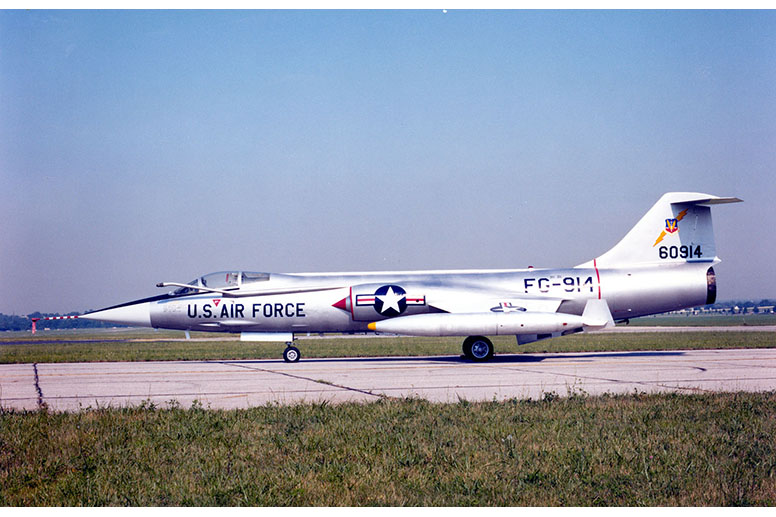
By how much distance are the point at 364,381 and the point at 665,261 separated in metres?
12.8

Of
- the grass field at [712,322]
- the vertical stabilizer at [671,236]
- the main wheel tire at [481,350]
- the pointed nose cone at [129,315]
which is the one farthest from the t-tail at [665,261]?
the grass field at [712,322]

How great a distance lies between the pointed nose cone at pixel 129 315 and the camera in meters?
22.0

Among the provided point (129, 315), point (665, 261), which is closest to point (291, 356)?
point (129, 315)

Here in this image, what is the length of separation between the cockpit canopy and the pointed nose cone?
112 centimetres

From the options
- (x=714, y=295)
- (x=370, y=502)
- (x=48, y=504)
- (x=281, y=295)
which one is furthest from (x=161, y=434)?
(x=714, y=295)

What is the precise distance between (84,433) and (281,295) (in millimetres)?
14236

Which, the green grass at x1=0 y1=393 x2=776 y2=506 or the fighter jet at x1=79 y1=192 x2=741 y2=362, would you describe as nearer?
the green grass at x1=0 y1=393 x2=776 y2=506

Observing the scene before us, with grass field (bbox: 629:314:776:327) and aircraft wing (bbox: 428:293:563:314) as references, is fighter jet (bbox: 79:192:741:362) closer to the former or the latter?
aircraft wing (bbox: 428:293:563:314)

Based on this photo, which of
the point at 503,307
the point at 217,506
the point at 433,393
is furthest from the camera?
the point at 503,307

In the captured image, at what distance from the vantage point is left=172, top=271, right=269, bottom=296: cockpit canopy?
22109mm

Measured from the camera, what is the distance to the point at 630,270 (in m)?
22.0

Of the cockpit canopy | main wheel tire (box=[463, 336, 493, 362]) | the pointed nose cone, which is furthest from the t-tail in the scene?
the pointed nose cone
